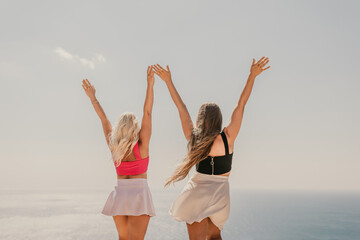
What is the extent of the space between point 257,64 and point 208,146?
1636mm

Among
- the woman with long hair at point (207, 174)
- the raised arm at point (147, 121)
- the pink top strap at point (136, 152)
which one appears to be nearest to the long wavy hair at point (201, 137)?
the woman with long hair at point (207, 174)

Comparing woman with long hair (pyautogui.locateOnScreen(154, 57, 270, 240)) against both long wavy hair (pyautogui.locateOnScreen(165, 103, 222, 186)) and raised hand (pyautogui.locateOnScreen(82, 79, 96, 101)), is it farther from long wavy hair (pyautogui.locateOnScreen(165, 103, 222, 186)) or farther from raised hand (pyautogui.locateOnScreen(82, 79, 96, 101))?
raised hand (pyautogui.locateOnScreen(82, 79, 96, 101))

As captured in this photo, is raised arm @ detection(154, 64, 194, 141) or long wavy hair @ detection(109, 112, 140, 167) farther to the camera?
long wavy hair @ detection(109, 112, 140, 167)

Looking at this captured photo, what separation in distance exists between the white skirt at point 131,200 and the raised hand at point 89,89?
183cm

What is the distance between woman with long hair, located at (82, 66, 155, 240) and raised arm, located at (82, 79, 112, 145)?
34 centimetres

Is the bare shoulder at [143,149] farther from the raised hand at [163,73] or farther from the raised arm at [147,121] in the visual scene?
the raised hand at [163,73]

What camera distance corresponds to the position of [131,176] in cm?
477

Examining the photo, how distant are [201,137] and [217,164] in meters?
0.44

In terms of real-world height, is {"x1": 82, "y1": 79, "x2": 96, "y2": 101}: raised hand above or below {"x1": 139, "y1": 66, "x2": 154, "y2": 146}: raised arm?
above

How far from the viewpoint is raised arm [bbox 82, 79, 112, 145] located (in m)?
5.24

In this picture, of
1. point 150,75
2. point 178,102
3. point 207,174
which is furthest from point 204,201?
point 150,75

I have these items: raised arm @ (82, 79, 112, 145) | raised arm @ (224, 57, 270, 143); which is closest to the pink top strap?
raised arm @ (82, 79, 112, 145)

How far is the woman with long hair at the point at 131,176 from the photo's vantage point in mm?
4656

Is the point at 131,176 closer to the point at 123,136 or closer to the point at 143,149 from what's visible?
the point at 143,149
